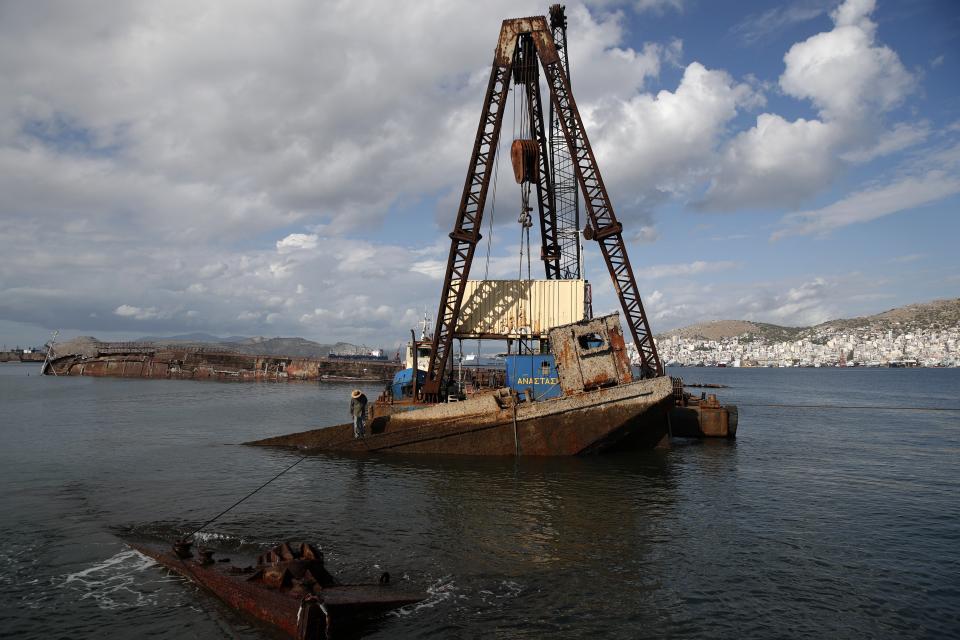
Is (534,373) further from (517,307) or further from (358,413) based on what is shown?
(358,413)

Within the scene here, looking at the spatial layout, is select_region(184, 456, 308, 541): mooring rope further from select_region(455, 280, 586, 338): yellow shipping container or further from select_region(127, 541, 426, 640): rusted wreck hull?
select_region(455, 280, 586, 338): yellow shipping container

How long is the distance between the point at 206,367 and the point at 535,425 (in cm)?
7155

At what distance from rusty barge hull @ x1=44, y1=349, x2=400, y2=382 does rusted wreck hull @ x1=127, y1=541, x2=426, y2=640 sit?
7188cm

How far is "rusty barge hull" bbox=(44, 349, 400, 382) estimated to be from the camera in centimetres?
7506

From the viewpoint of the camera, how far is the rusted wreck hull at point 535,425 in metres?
19.5

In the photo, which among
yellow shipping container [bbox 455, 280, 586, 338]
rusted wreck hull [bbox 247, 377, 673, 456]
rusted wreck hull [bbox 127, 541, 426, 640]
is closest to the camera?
rusted wreck hull [bbox 127, 541, 426, 640]

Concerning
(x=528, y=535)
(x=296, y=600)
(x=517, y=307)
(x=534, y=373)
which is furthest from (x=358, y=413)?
(x=296, y=600)

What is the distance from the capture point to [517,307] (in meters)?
27.8

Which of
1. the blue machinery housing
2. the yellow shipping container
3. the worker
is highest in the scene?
the yellow shipping container

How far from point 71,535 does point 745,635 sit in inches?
546

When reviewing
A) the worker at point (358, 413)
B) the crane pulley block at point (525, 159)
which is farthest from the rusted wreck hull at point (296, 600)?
the crane pulley block at point (525, 159)

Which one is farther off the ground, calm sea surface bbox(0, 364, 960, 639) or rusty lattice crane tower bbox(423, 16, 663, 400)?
rusty lattice crane tower bbox(423, 16, 663, 400)

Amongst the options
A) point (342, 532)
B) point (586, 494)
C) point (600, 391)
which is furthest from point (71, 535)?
point (600, 391)

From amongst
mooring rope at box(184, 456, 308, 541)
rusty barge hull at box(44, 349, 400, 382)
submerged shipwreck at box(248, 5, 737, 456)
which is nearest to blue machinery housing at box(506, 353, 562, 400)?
submerged shipwreck at box(248, 5, 737, 456)
